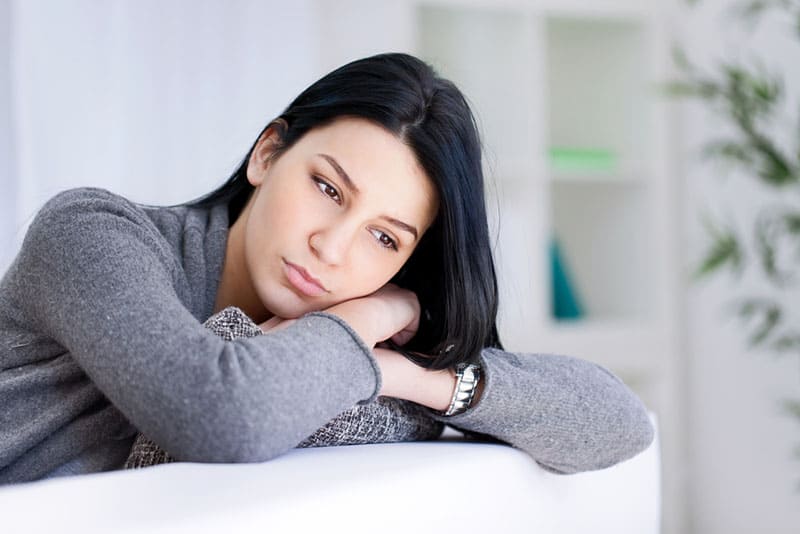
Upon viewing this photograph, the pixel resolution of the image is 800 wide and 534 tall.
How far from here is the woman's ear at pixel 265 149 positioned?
1296 millimetres

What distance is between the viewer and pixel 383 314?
1.16 metres

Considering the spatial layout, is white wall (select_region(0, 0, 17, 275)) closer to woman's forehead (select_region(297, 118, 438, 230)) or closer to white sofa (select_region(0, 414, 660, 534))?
woman's forehead (select_region(297, 118, 438, 230))

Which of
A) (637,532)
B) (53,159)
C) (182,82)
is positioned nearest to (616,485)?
(637,532)

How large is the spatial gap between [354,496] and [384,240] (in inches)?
17.3

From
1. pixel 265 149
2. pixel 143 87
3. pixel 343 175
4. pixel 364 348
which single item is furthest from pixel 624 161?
pixel 364 348

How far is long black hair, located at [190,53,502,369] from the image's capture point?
3.96ft

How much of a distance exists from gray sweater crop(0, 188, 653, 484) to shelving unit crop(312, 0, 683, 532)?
175 cm

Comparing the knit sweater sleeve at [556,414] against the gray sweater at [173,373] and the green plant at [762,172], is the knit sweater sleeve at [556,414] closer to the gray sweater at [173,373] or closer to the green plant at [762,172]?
the gray sweater at [173,373]

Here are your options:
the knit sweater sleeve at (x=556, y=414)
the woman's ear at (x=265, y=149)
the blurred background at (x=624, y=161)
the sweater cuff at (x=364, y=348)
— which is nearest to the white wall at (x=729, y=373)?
the blurred background at (x=624, y=161)

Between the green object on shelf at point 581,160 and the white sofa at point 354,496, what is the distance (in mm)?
1999

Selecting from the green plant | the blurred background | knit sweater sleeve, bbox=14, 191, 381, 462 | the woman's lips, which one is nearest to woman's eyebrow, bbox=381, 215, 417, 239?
the woman's lips

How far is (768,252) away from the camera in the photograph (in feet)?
8.57

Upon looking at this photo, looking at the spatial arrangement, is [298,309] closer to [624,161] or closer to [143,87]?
[143,87]

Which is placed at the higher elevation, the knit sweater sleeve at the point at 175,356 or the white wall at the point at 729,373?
the knit sweater sleeve at the point at 175,356
